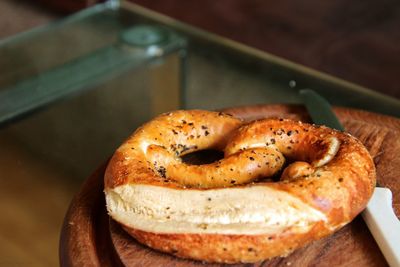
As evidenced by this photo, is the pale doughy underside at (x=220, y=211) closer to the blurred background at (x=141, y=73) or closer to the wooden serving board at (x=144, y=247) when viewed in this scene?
the wooden serving board at (x=144, y=247)

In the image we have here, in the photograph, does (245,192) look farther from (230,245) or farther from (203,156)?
(203,156)

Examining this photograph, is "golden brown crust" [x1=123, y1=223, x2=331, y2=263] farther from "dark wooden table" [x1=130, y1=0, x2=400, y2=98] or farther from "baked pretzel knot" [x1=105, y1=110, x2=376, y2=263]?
"dark wooden table" [x1=130, y1=0, x2=400, y2=98]

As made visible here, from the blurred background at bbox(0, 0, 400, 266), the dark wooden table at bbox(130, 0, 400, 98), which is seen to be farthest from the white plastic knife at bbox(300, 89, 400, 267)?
the dark wooden table at bbox(130, 0, 400, 98)

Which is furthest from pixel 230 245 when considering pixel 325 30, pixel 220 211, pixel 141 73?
pixel 325 30

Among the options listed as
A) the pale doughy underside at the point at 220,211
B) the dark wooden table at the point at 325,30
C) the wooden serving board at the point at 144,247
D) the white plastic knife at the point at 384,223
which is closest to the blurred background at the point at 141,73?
the dark wooden table at the point at 325,30

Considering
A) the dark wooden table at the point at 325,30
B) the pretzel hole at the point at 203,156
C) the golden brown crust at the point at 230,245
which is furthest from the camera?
the dark wooden table at the point at 325,30

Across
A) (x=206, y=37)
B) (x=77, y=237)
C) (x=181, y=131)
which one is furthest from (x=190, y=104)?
(x=77, y=237)

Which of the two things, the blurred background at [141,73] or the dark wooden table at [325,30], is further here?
the dark wooden table at [325,30]

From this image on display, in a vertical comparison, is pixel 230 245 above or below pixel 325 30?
above
